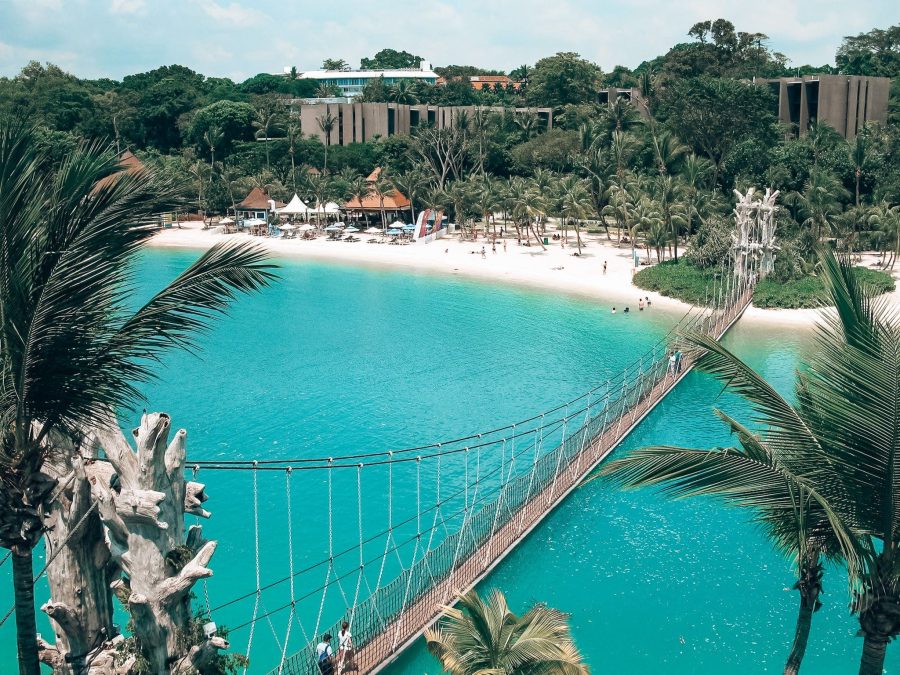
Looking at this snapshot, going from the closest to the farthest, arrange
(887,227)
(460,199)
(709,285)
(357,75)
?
(709,285)
(887,227)
(460,199)
(357,75)

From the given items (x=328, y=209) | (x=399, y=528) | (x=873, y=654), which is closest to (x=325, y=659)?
(x=399, y=528)

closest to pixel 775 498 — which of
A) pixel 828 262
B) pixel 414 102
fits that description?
pixel 828 262

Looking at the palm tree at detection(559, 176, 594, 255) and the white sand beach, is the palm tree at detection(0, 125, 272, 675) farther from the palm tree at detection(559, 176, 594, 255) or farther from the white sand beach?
the palm tree at detection(559, 176, 594, 255)

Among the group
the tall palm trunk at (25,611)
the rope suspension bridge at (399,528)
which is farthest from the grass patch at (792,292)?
the tall palm trunk at (25,611)

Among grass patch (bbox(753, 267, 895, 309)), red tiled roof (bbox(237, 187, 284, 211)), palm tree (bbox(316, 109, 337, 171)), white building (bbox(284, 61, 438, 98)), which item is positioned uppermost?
white building (bbox(284, 61, 438, 98))

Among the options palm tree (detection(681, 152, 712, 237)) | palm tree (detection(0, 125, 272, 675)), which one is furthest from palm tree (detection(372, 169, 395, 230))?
palm tree (detection(0, 125, 272, 675))

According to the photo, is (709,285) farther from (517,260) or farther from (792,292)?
(517,260)
